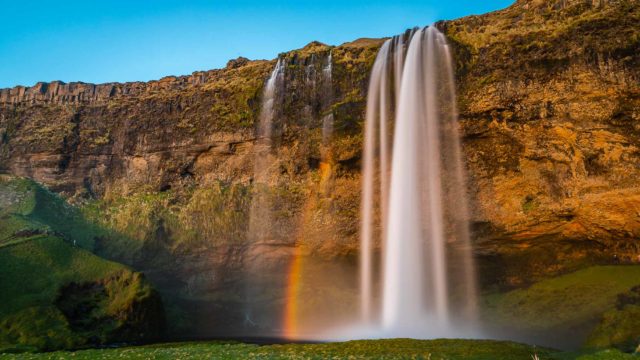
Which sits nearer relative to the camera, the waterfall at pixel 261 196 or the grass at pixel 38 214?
the waterfall at pixel 261 196

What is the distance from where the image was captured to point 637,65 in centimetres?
3834

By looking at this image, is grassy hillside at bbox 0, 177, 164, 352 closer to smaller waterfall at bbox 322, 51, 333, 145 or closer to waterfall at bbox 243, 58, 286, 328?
waterfall at bbox 243, 58, 286, 328

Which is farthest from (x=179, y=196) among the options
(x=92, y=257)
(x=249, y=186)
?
(x=92, y=257)

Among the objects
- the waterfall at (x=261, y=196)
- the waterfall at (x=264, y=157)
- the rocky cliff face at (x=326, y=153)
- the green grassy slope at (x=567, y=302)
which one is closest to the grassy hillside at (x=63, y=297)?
the rocky cliff face at (x=326, y=153)

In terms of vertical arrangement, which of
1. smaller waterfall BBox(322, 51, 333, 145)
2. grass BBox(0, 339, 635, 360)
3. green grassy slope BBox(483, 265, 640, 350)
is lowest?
grass BBox(0, 339, 635, 360)

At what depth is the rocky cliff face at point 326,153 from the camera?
4031 cm

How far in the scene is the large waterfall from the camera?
43.1 meters

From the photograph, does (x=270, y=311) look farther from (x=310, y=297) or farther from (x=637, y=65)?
(x=637, y=65)

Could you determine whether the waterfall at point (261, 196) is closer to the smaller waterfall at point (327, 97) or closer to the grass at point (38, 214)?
the smaller waterfall at point (327, 97)

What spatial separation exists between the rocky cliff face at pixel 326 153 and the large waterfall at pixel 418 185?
1.54 m

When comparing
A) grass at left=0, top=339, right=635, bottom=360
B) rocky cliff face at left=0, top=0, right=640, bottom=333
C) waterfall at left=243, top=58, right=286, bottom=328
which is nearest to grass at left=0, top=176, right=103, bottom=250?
rocky cliff face at left=0, top=0, right=640, bottom=333

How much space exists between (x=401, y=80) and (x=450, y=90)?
4.59m

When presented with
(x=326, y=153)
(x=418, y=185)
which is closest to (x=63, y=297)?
(x=326, y=153)

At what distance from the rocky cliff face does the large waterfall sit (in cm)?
154
